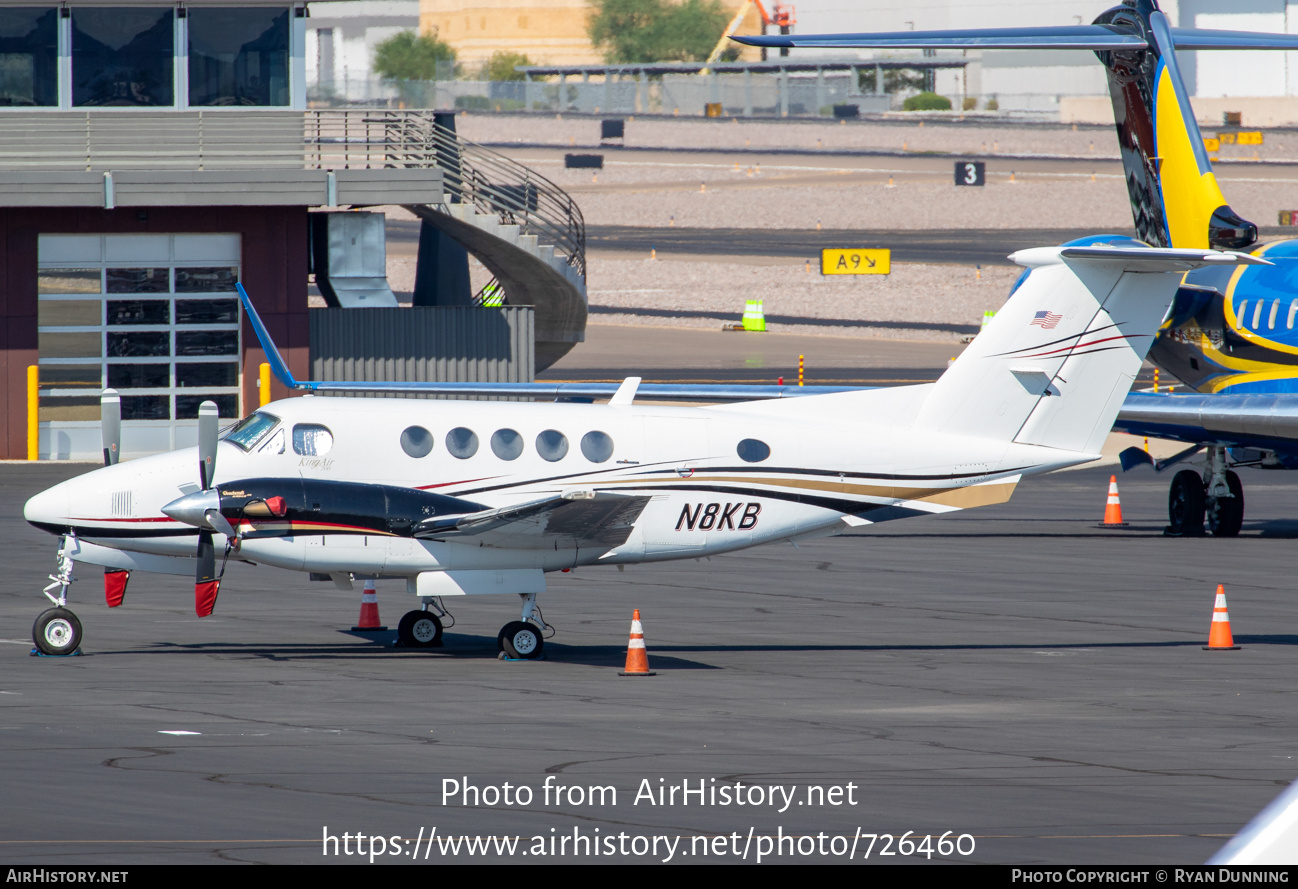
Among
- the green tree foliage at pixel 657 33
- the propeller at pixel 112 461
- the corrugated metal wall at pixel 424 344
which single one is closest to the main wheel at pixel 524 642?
the propeller at pixel 112 461

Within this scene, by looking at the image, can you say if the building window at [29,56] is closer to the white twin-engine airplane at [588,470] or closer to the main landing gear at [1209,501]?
the white twin-engine airplane at [588,470]

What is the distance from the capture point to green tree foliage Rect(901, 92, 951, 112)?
125 m

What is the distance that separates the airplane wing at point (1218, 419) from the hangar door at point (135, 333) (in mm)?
17749

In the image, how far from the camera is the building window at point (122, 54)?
32469mm

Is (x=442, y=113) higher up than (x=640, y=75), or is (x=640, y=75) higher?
(x=640, y=75)

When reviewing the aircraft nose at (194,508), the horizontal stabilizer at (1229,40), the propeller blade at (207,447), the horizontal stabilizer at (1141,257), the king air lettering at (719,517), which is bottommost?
the king air lettering at (719,517)

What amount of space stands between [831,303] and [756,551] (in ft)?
136

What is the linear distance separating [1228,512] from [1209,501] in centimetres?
32

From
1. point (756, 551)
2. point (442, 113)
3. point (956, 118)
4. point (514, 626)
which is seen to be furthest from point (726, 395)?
point (956, 118)

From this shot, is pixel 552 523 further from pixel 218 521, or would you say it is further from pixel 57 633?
pixel 57 633

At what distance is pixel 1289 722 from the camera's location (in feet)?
44.2

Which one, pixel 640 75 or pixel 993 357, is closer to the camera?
pixel 993 357

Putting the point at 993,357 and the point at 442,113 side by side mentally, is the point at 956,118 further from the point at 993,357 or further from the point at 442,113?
the point at 993,357

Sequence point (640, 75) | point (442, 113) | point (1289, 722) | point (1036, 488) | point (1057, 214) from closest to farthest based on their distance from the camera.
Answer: point (1289, 722) → point (1036, 488) → point (442, 113) → point (1057, 214) → point (640, 75)
